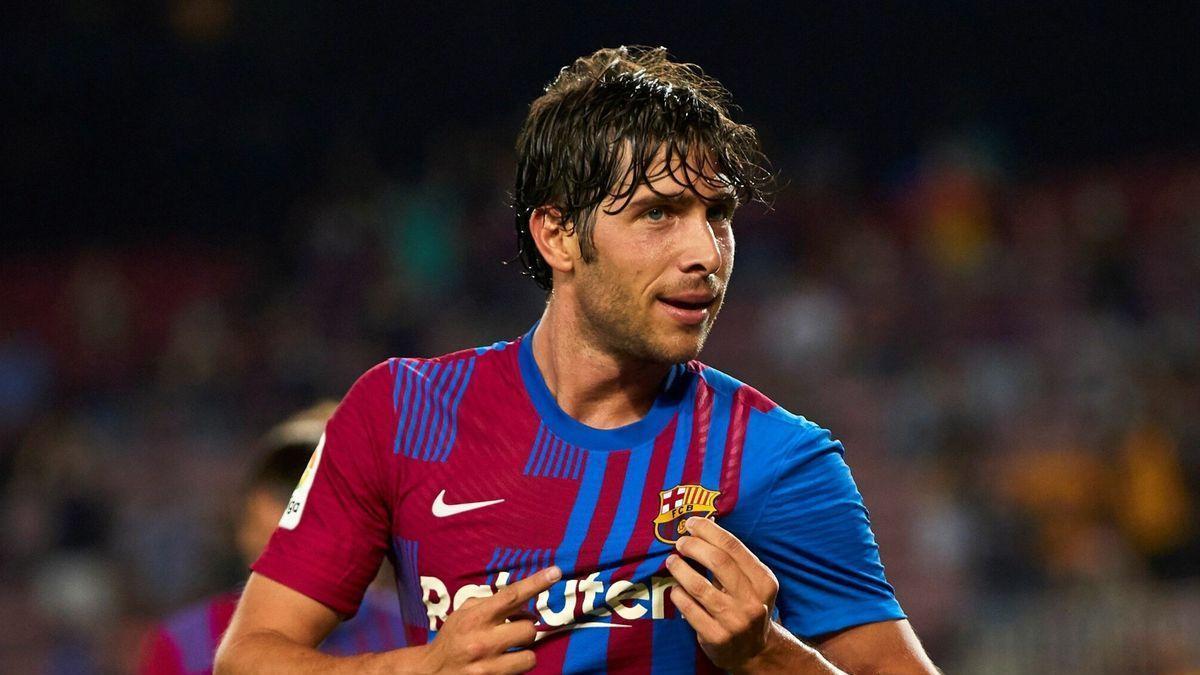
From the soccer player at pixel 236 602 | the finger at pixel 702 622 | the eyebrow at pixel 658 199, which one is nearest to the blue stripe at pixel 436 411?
the eyebrow at pixel 658 199

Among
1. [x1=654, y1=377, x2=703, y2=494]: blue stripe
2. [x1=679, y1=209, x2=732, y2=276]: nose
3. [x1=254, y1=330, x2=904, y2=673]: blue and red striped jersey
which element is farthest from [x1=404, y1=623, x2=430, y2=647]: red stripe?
[x1=679, y1=209, x2=732, y2=276]: nose

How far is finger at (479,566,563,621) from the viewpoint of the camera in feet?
7.68

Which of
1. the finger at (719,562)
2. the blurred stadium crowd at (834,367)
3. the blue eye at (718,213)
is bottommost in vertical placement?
the blurred stadium crowd at (834,367)

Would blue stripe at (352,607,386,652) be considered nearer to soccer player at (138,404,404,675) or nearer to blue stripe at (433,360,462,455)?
soccer player at (138,404,404,675)

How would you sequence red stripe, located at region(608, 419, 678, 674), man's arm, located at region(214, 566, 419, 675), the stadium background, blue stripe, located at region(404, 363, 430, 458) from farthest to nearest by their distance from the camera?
1. the stadium background
2. blue stripe, located at region(404, 363, 430, 458)
3. red stripe, located at region(608, 419, 678, 674)
4. man's arm, located at region(214, 566, 419, 675)

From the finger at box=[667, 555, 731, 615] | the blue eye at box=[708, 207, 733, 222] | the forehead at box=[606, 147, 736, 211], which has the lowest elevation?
the finger at box=[667, 555, 731, 615]

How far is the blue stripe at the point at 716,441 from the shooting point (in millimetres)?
2627

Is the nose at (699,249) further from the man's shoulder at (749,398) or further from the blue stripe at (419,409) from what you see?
the blue stripe at (419,409)

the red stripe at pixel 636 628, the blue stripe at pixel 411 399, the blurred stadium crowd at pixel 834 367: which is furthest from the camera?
the blurred stadium crowd at pixel 834 367

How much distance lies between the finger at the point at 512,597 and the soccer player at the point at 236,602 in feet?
4.59

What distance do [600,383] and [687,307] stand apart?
0.78ft

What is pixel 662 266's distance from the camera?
2592 millimetres

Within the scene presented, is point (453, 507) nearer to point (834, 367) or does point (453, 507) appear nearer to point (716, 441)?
point (716, 441)

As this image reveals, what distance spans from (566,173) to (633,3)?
39.4ft
